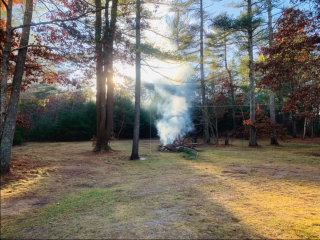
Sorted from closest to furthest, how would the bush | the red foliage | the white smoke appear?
the red foliage
the bush
the white smoke

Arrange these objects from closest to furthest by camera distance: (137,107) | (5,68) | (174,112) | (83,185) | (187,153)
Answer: (83,185) < (5,68) < (137,107) < (187,153) < (174,112)

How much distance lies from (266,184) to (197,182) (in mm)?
1672

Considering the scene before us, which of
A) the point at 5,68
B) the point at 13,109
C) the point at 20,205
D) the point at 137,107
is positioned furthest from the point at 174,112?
the point at 20,205

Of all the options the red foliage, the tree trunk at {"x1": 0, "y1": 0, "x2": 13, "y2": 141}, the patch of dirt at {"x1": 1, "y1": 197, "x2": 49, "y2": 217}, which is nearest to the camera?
the patch of dirt at {"x1": 1, "y1": 197, "x2": 49, "y2": 217}

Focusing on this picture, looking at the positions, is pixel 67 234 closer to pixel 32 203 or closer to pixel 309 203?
pixel 32 203

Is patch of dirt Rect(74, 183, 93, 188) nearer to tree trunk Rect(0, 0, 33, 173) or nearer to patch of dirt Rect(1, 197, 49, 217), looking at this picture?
patch of dirt Rect(1, 197, 49, 217)

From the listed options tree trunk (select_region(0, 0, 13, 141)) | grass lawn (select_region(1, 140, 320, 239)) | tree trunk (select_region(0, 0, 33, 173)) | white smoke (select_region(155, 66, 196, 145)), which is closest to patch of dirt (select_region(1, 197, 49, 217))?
grass lawn (select_region(1, 140, 320, 239))

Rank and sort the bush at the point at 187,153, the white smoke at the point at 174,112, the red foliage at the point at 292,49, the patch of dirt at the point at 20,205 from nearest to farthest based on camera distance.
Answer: the patch of dirt at the point at 20,205
the red foliage at the point at 292,49
the bush at the point at 187,153
the white smoke at the point at 174,112

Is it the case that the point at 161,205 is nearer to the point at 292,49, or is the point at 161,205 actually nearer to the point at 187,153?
the point at 187,153

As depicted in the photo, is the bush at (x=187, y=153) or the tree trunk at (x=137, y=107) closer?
the tree trunk at (x=137, y=107)

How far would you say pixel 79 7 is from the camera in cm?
709

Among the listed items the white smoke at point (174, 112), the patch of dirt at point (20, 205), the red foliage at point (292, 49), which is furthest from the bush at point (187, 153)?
the patch of dirt at point (20, 205)

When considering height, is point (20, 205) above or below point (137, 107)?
below

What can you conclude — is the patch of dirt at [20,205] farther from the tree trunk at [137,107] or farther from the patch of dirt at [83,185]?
the tree trunk at [137,107]
